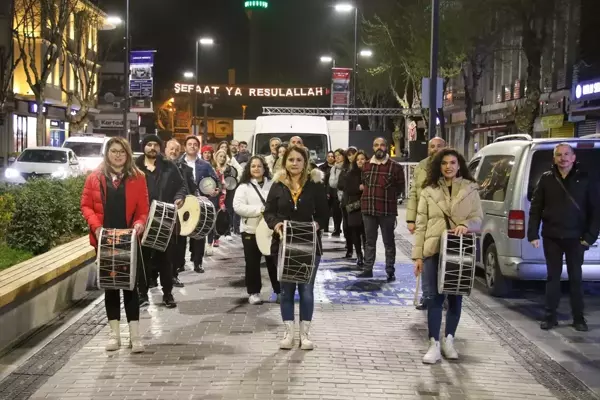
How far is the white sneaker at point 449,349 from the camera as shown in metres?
6.76

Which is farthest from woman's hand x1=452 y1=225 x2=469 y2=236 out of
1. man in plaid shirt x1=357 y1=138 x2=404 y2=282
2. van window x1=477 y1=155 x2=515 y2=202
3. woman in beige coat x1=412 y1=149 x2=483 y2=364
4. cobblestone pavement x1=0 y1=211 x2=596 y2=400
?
man in plaid shirt x1=357 y1=138 x2=404 y2=282

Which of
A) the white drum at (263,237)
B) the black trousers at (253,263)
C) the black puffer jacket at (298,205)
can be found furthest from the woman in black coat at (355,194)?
the black puffer jacket at (298,205)

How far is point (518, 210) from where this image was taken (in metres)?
9.01

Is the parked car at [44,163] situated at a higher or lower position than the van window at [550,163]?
lower

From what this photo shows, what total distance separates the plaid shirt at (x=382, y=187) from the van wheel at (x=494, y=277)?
1348 mm

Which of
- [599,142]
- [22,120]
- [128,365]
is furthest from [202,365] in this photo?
[22,120]

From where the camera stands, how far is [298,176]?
6.95m

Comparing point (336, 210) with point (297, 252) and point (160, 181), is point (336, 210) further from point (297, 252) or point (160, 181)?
point (297, 252)

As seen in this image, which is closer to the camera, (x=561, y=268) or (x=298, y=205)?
(x=298, y=205)

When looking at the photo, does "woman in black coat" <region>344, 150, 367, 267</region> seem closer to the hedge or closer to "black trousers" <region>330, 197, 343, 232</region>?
"black trousers" <region>330, 197, 343, 232</region>

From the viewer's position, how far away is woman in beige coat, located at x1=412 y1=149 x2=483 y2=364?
6.58 metres

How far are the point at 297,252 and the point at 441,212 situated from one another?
4.07 ft

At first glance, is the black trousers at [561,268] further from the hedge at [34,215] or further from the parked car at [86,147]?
the parked car at [86,147]

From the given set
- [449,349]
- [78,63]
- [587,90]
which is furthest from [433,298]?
[78,63]
